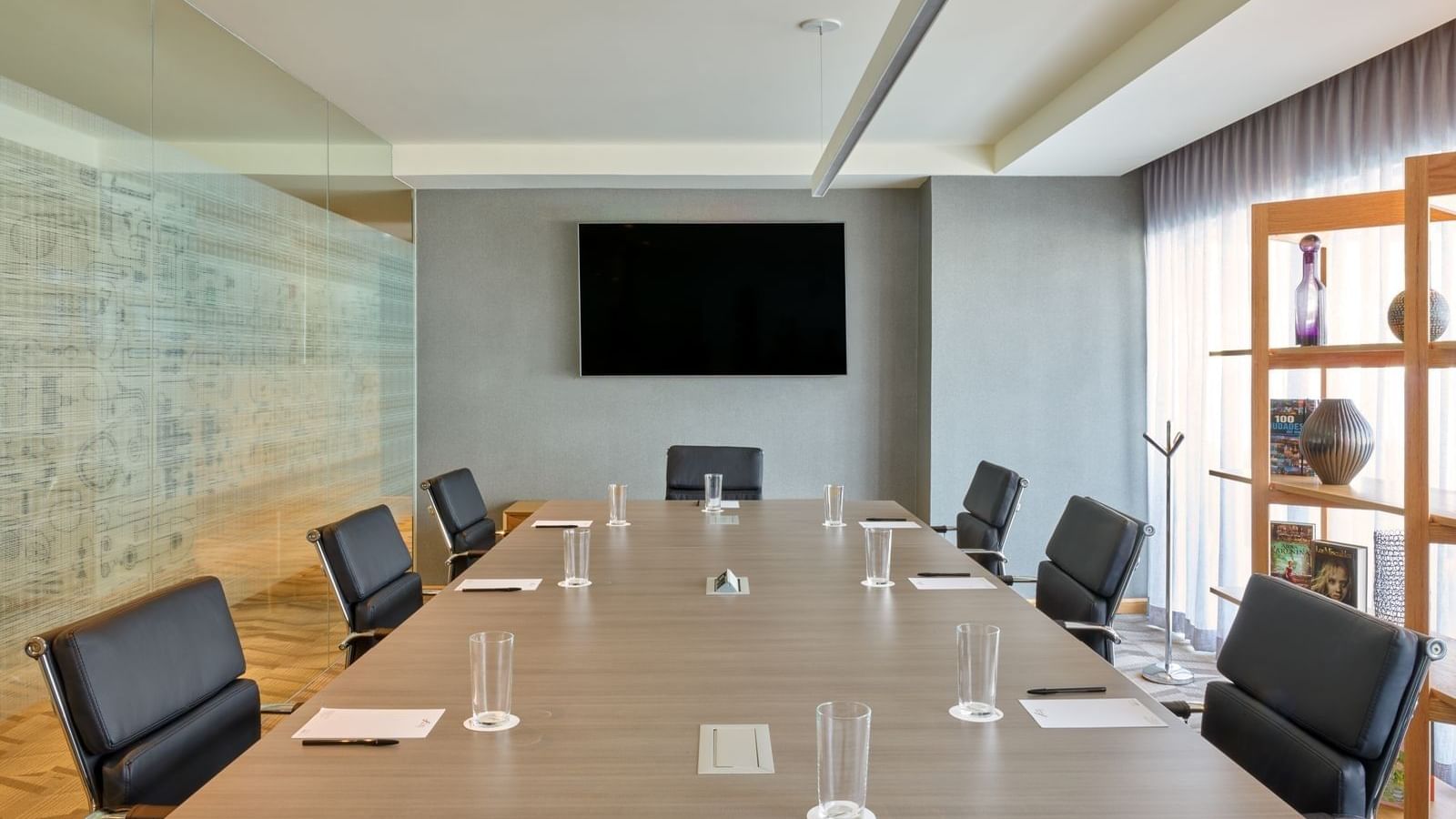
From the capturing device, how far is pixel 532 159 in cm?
595

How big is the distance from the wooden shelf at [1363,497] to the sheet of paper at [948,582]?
1.36 meters

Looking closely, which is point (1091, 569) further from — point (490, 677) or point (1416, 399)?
point (490, 677)

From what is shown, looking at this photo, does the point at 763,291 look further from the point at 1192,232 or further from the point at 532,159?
the point at 1192,232

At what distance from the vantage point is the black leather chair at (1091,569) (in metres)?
2.85

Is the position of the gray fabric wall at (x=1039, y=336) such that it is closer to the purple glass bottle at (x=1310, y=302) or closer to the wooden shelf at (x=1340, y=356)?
the wooden shelf at (x=1340, y=356)

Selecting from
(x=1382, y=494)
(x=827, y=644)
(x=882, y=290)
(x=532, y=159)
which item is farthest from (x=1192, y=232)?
(x=827, y=644)

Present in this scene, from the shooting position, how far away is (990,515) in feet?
13.9

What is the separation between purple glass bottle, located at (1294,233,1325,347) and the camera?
11.6ft

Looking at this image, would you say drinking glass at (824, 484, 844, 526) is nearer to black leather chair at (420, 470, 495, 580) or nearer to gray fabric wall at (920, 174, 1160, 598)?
black leather chair at (420, 470, 495, 580)

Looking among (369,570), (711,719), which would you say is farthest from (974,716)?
(369,570)

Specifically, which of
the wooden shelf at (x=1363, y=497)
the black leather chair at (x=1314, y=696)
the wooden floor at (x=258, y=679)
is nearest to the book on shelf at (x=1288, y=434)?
the wooden shelf at (x=1363, y=497)

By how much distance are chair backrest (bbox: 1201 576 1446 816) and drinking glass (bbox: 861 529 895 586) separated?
0.91m

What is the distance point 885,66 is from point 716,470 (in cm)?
268

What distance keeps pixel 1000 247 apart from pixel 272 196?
13.8ft
